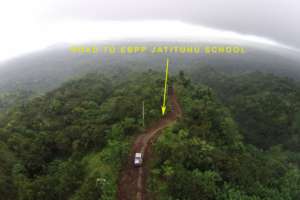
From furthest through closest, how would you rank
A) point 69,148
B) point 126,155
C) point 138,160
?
1. point 69,148
2. point 126,155
3. point 138,160

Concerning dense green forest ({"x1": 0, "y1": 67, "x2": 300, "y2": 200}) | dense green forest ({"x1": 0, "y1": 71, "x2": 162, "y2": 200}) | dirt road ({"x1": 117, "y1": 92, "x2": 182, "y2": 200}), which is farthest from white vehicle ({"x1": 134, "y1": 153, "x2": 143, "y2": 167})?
dense green forest ({"x1": 0, "y1": 71, "x2": 162, "y2": 200})

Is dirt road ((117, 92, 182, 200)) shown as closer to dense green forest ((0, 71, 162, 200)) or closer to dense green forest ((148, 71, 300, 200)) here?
dense green forest ((0, 71, 162, 200))

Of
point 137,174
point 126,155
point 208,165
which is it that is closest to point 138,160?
point 137,174

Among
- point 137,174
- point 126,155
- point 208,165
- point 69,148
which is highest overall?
point 208,165

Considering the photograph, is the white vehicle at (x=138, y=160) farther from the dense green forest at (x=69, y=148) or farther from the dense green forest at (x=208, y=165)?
the dense green forest at (x=69, y=148)

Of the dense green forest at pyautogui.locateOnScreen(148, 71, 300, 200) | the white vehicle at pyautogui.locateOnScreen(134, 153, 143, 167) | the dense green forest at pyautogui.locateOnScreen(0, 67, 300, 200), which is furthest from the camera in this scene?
the white vehicle at pyautogui.locateOnScreen(134, 153, 143, 167)

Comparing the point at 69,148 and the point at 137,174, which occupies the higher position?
the point at 137,174

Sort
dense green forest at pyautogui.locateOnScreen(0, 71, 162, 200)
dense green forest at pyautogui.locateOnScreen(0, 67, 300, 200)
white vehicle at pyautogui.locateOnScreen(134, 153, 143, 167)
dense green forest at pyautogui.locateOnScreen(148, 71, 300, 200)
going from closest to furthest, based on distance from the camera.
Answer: dense green forest at pyautogui.locateOnScreen(148, 71, 300, 200) < dense green forest at pyautogui.locateOnScreen(0, 67, 300, 200) < white vehicle at pyautogui.locateOnScreen(134, 153, 143, 167) < dense green forest at pyautogui.locateOnScreen(0, 71, 162, 200)

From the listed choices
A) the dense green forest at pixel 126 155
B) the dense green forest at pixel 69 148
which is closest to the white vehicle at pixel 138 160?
the dense green forest at pixel 126 155

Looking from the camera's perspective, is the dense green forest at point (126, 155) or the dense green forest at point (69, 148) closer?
the dense green forest at point (126, 155)

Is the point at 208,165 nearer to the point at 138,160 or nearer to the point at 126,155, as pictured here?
the point at 138,160

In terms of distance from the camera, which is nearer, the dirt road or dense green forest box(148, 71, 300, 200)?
dense green forest box(148, 71, 300, 200)

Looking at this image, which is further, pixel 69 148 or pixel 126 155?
pixel 69 148
